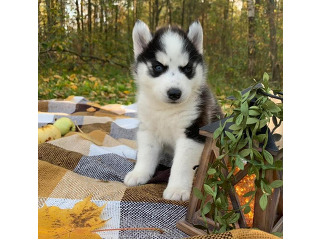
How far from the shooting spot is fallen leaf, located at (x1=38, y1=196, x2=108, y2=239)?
4.94 feet

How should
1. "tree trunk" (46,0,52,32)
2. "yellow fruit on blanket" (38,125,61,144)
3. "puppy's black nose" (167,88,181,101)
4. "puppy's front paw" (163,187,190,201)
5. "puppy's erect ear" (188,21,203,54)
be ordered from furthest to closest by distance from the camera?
"tree trunk" (46,0,52,32) → "yellow fruit on blanket" (38,125,61,144) → "puppy's erect ear" (188,21,203,54) → "puppy's black nose" (167,88,181,101) → "puppy's front paw" (163,187,190,201)

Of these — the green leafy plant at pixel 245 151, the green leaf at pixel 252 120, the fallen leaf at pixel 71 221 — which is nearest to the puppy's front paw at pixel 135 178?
the fallen leaf at pixel 71 221

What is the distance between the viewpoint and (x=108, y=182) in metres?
2.23

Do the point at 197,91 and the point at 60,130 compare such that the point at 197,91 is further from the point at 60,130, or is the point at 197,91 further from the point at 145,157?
the point at 60,130

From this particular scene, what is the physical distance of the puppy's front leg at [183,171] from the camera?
1.97m

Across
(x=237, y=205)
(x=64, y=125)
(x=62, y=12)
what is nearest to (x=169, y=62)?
(x=237, y=205)

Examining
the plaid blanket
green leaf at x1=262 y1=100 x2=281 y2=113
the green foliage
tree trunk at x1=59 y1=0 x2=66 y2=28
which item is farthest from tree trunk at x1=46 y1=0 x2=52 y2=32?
green leaf at x1=262 y1=100 x2=281 y2=113

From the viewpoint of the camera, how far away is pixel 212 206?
1465mm

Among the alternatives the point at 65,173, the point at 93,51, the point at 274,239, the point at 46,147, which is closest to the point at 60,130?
the point at 46,147

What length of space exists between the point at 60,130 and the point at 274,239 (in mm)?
2384

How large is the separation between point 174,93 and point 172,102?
7cm

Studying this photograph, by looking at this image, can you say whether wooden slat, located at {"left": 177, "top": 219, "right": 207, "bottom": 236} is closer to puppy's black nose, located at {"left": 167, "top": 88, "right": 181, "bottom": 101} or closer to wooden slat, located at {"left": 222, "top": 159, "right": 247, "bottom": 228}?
wooden slat, located at {"left": 222, "top": 159, "right": 247, "bottom": 228}

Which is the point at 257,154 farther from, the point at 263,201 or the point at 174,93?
the point at 174,93

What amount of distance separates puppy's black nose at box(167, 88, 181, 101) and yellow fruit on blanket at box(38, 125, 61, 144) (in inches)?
→ 52.7
